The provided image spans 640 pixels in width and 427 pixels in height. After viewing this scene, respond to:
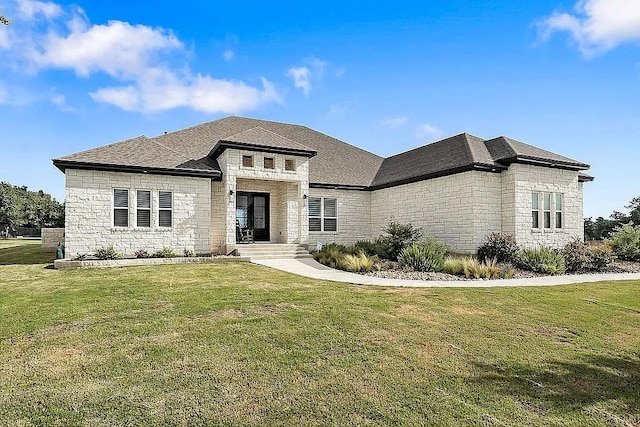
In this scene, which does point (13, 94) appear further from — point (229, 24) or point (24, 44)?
point (229, 24)

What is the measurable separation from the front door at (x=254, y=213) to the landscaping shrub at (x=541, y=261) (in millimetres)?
11599

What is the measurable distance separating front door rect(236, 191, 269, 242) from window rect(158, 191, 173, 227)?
12.3 ft

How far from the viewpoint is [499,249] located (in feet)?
47.5

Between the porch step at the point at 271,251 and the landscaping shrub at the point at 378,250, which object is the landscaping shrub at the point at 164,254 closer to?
the porch step at the point at 271,251

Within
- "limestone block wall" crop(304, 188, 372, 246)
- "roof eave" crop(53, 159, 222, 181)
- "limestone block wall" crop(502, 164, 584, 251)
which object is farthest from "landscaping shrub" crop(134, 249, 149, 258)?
"limestone block wall" crop(502, 164, 584, 251)

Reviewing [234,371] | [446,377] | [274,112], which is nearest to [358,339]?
[446,377]

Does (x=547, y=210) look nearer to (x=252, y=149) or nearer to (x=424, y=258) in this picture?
(x=424, y=258)

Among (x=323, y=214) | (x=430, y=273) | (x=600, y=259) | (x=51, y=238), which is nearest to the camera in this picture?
(x=430, y=273)

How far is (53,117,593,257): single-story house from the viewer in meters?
15.1

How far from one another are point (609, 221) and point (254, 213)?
85.0ft

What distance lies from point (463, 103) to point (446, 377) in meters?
14.1

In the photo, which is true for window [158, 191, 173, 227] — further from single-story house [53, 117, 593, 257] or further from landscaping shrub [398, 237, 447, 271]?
landscaping shrub [398, 237, 447, 271]

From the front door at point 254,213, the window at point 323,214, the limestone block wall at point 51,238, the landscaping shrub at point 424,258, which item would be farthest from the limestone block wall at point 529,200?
the limestone block wall at point 51,238

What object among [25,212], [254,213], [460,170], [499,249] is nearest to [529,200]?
[499,249]
